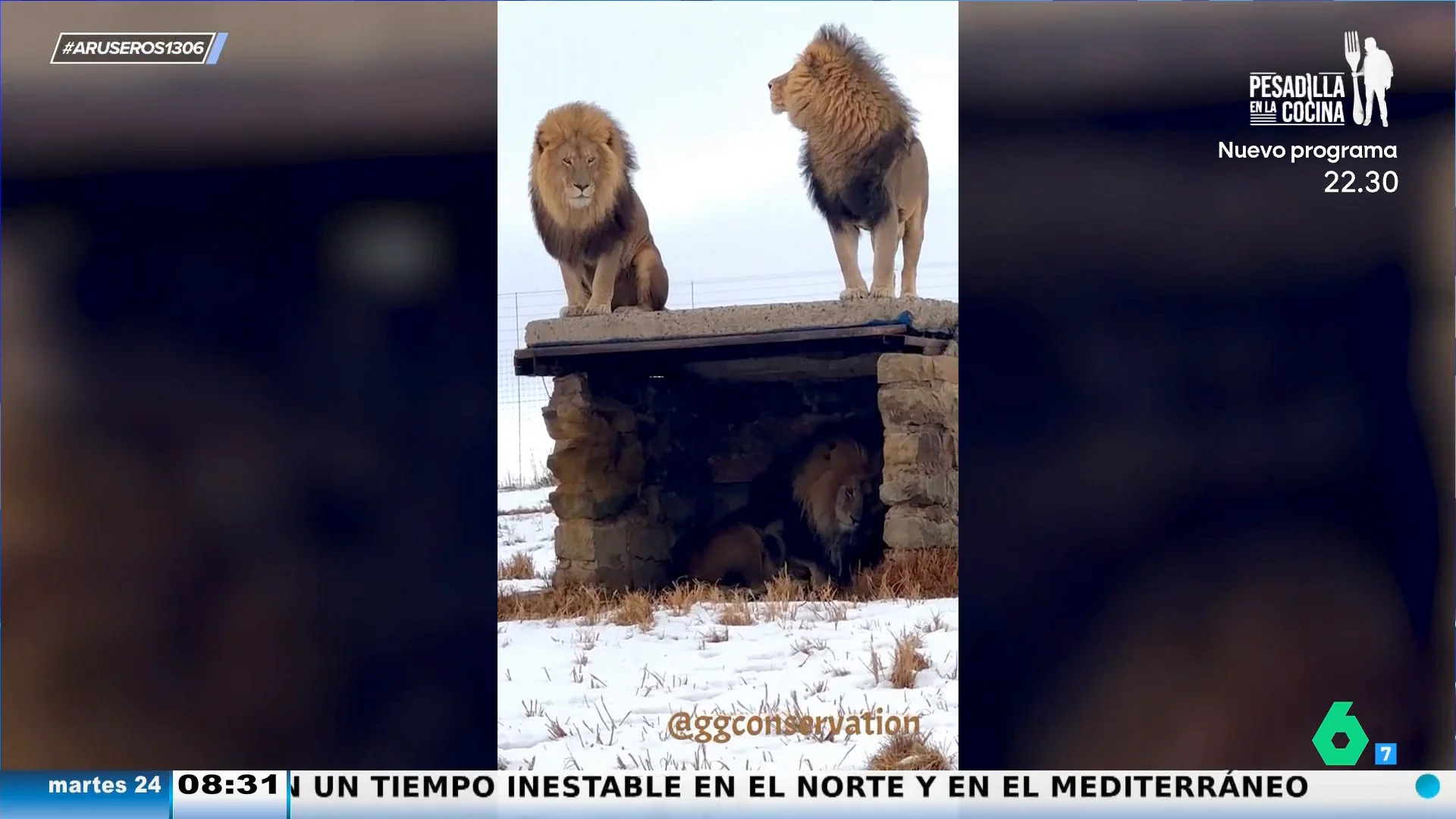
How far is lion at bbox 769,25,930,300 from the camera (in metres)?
5.13

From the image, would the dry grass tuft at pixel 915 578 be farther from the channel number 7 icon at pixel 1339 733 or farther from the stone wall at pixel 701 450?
the channel number 7 icon at pixel 1339 733

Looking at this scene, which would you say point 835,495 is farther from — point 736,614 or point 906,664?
point 906,664

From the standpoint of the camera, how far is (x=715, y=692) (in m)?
4.47

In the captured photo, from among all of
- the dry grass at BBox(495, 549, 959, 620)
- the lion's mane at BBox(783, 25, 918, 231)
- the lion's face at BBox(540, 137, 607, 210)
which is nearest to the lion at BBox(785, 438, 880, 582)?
the dry grass at BBox(495, 549, 959, 620)

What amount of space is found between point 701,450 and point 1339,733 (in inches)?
148

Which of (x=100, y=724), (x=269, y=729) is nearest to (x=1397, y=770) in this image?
(x=269, y=729)

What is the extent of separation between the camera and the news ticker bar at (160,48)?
444 centimetres

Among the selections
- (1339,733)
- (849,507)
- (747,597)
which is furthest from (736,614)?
(1339,733)

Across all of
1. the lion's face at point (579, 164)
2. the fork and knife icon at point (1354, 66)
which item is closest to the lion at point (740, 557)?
the lion's face at point (579, 164)

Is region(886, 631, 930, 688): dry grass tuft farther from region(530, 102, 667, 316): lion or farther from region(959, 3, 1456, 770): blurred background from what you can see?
region(530, 102, 667, 316): lion

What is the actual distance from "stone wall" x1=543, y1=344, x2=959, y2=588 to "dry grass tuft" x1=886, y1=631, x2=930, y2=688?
1.31m

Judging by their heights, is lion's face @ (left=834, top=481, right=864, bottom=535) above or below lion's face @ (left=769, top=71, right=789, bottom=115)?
below

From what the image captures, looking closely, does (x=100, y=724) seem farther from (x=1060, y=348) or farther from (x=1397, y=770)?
(x=1397, y=770)

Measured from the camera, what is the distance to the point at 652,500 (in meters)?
6.89
